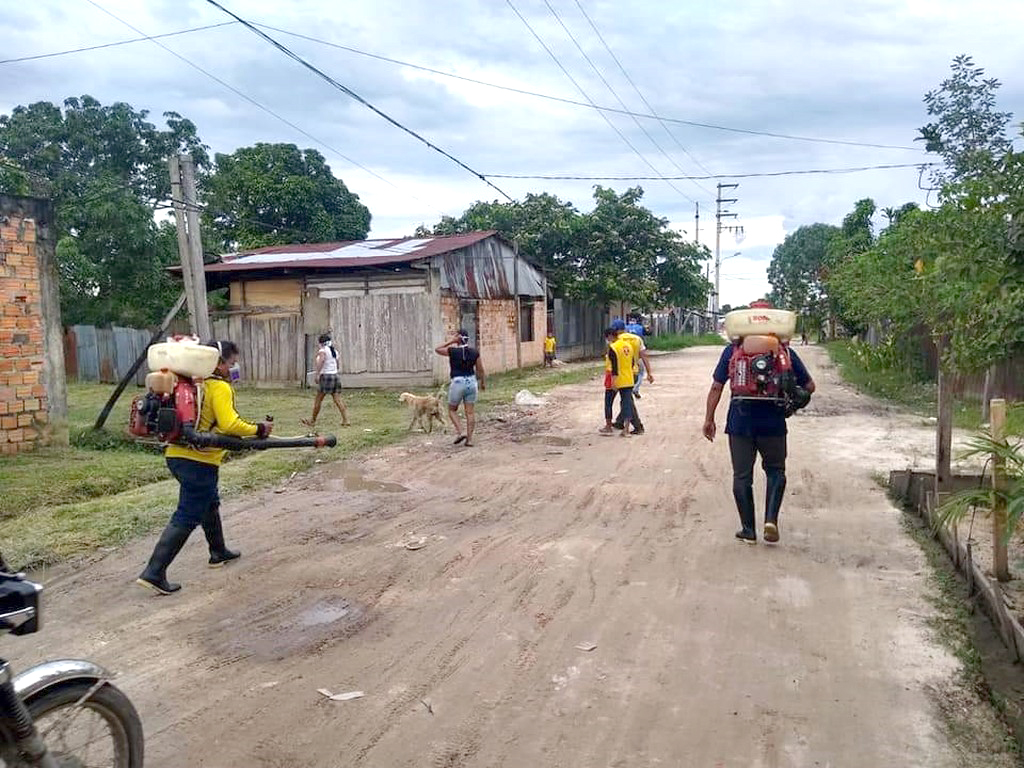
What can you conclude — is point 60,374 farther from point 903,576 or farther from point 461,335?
point 903,576

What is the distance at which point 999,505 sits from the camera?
5051 mm

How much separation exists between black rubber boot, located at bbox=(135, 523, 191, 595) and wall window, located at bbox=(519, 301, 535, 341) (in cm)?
2048

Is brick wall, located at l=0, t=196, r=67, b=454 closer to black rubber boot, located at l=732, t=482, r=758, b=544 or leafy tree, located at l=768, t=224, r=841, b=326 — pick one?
black rubber boot, located at l=732, t=482, r=758, b=544

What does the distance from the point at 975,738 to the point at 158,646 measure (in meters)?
3.96

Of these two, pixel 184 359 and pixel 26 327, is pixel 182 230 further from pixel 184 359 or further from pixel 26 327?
pixel 184 359

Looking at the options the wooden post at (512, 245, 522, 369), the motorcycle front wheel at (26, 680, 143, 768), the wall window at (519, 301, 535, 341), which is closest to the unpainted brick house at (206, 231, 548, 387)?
the wooden post at (512, 245, 522, 369)

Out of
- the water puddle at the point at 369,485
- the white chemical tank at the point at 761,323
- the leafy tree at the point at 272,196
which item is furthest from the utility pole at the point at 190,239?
the leafy tree at the point at 272,196

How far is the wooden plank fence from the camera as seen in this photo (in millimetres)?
22500

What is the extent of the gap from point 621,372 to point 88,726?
9.38 metres

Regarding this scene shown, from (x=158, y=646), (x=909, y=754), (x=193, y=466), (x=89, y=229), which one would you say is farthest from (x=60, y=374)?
(x=89, y=229)

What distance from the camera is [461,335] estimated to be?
1121 centimetres

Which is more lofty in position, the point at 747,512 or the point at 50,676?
the point at 50,676

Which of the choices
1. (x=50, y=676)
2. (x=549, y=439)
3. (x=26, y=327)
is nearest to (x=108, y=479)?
(x=26, y=327)

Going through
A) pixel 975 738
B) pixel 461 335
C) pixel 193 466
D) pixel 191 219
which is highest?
pixel 191 219
